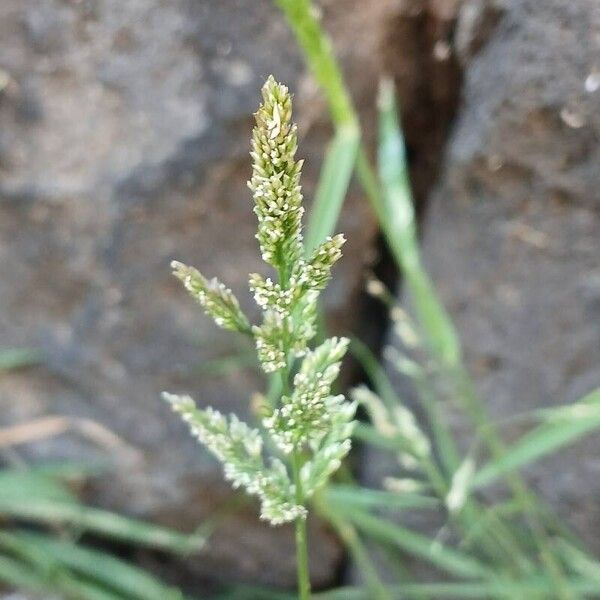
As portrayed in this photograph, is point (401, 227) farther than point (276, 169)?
Yes

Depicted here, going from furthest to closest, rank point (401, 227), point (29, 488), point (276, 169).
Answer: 1. point (29, 488)
2. point (401, 227)
3. point (276, 169)

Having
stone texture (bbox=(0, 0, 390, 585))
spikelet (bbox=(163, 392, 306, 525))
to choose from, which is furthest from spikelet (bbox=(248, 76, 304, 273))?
stone texture (bbox=(0, 0, 390, 585))

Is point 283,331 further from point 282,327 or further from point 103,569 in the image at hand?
point 103,569

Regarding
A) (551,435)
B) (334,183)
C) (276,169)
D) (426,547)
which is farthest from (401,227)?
(276,169)

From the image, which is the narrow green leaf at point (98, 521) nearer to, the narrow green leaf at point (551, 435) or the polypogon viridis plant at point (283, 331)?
the narrow green leaf at point (551, 435)

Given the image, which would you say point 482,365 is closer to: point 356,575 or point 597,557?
point 597,557

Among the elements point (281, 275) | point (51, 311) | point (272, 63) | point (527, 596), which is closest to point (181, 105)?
point (272, 63)

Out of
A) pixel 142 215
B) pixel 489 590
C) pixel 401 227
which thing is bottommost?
pixel 489 590
